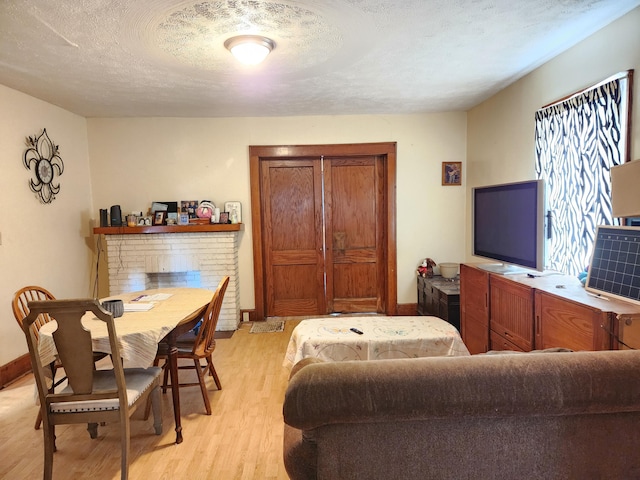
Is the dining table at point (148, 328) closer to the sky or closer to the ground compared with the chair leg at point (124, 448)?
closer to the sky

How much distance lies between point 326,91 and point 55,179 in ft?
9.18

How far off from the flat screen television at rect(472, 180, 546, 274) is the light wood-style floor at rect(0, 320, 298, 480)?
76.0 inches

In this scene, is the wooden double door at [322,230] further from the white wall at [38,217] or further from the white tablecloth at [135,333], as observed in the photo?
the white tablecloth at [135,333]

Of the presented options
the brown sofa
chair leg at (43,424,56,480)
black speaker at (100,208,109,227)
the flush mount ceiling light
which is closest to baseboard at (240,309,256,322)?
black speaker at (100,208,109,227)

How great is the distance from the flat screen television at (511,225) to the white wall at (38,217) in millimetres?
3836

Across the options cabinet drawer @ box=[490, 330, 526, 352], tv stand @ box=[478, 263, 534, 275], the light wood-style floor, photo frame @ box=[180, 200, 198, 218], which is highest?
photo frame @ box=[180, 200, 198, 218]

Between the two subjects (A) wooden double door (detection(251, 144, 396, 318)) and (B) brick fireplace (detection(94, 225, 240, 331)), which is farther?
(A) wooden double door (detection(251, 144, 396, 318))

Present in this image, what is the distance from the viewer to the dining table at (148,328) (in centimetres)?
199

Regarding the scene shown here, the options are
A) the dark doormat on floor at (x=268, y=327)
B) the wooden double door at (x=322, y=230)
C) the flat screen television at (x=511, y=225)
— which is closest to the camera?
the flat screen television at (x=511, y=225)

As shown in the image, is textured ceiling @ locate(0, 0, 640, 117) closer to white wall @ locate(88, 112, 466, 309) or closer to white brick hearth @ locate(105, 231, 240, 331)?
white wall @ locate(88, 112, 466, 309)

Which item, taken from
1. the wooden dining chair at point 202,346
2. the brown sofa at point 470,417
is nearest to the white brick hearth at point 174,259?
the wooden dining chair at point 202,346

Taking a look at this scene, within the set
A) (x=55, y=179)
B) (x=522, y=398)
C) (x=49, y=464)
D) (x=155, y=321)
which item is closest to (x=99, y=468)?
(x=49, y=464)

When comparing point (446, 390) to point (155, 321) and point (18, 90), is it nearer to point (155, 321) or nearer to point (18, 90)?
point (155, 321)

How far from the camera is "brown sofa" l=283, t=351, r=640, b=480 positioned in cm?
105
